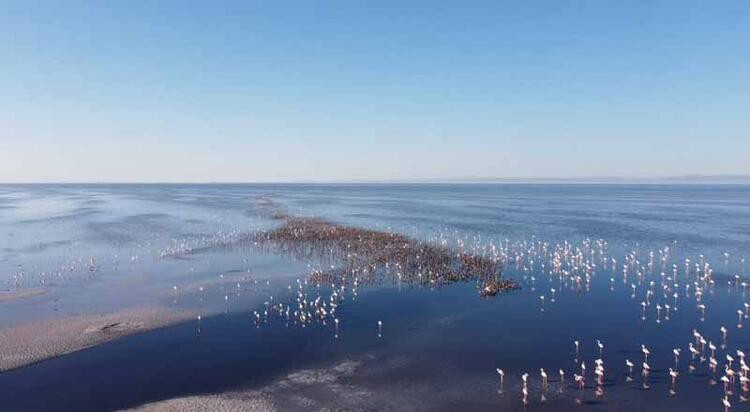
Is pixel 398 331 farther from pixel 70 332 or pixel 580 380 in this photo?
pixel 70 332

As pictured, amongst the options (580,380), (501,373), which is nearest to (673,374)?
(580,380)

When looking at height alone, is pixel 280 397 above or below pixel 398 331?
below

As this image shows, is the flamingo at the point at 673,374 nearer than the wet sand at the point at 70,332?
Yes

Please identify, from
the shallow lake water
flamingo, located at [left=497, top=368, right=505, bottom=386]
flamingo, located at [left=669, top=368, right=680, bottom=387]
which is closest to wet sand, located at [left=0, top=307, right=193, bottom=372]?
the shallow lake water

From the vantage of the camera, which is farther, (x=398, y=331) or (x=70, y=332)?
(x=398, y=331)

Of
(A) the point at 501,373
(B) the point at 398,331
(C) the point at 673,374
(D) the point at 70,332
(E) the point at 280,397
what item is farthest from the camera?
(B) the point at 398,331

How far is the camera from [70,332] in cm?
2895

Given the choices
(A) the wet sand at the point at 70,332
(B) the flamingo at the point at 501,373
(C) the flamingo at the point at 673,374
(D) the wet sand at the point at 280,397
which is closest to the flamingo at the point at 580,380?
(B) the flamingo at the point at 501,373

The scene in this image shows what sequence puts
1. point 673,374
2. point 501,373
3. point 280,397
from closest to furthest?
1. point 280,397
2. point 673,374
3. point 501,373

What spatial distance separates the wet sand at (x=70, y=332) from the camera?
25.8 metres

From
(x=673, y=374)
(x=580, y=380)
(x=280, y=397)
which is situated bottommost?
(x=280, y=397)

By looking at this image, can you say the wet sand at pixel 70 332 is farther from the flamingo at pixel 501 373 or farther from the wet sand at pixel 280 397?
the flamingo at pixel 501 373

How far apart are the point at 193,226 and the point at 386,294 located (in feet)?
178

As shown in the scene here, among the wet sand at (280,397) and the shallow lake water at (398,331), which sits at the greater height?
the shallow lake water at (398,331)
